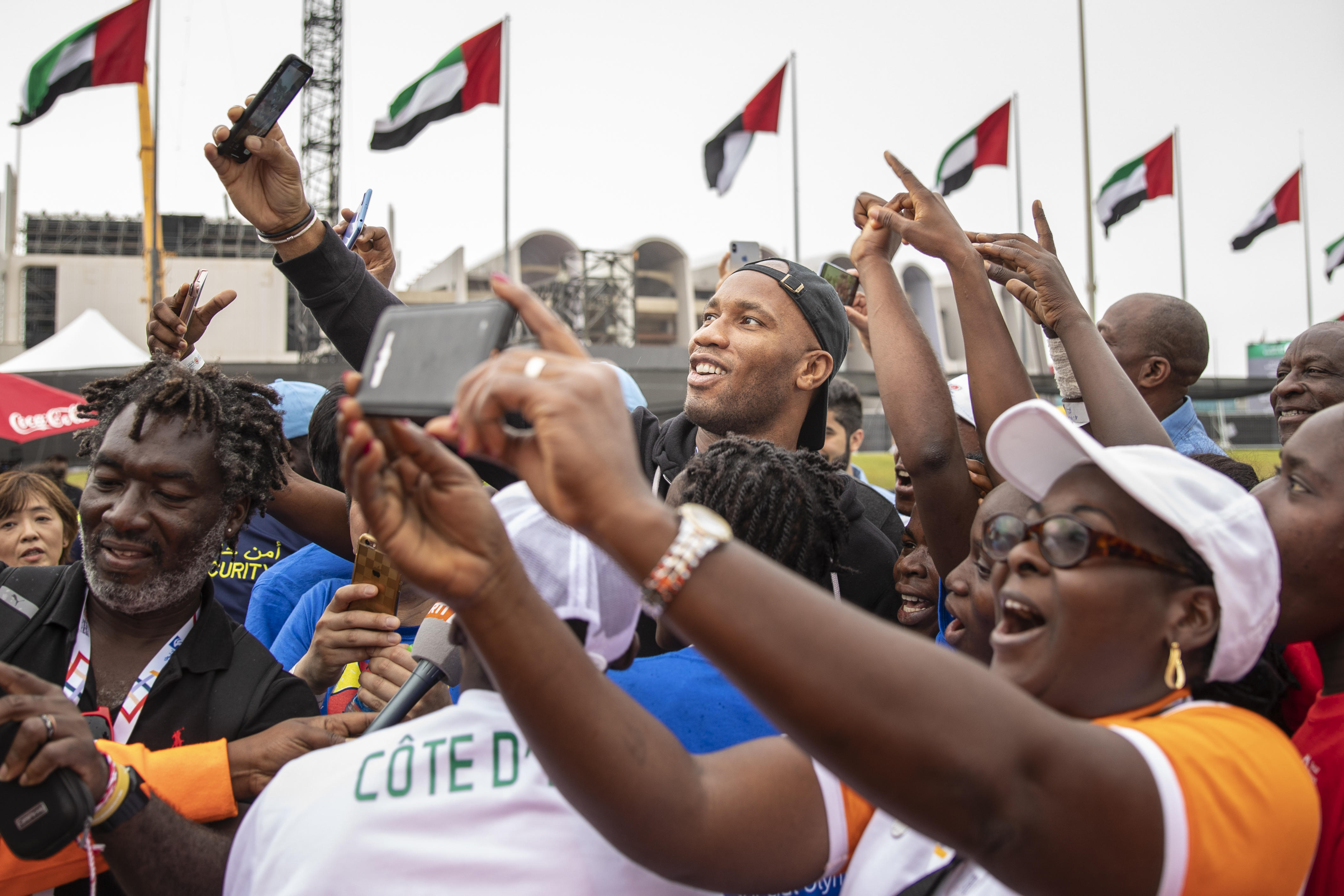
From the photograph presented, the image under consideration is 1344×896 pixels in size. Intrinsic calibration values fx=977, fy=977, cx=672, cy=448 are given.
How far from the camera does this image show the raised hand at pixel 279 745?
1971 mm

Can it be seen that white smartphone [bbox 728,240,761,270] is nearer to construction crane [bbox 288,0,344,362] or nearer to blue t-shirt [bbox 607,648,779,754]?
blue t-shirt [bbox 607,648,779,754]

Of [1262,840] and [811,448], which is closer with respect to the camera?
[1262,840]

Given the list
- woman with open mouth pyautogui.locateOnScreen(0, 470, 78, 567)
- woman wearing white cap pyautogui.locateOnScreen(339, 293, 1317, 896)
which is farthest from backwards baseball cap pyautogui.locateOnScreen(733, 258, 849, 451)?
woman with open mouth pyautogui.locateOnScreen(0, 470, 78, 567)

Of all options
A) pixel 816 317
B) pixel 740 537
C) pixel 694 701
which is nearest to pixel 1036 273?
pixel 816 317

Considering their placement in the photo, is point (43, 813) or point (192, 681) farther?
point (192, 681)

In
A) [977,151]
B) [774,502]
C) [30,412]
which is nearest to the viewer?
[774,502]

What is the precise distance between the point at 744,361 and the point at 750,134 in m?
15.8

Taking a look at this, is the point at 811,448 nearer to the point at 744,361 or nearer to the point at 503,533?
the point at 744,361

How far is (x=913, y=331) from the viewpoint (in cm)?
272

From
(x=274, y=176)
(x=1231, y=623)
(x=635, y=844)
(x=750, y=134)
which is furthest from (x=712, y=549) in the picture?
(x=750, y=134)

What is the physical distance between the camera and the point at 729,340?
129 inches

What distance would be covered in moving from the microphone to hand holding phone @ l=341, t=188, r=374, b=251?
5.22ft

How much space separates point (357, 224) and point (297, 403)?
1.66m

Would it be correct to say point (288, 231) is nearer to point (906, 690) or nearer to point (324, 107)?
point (906, 690)
